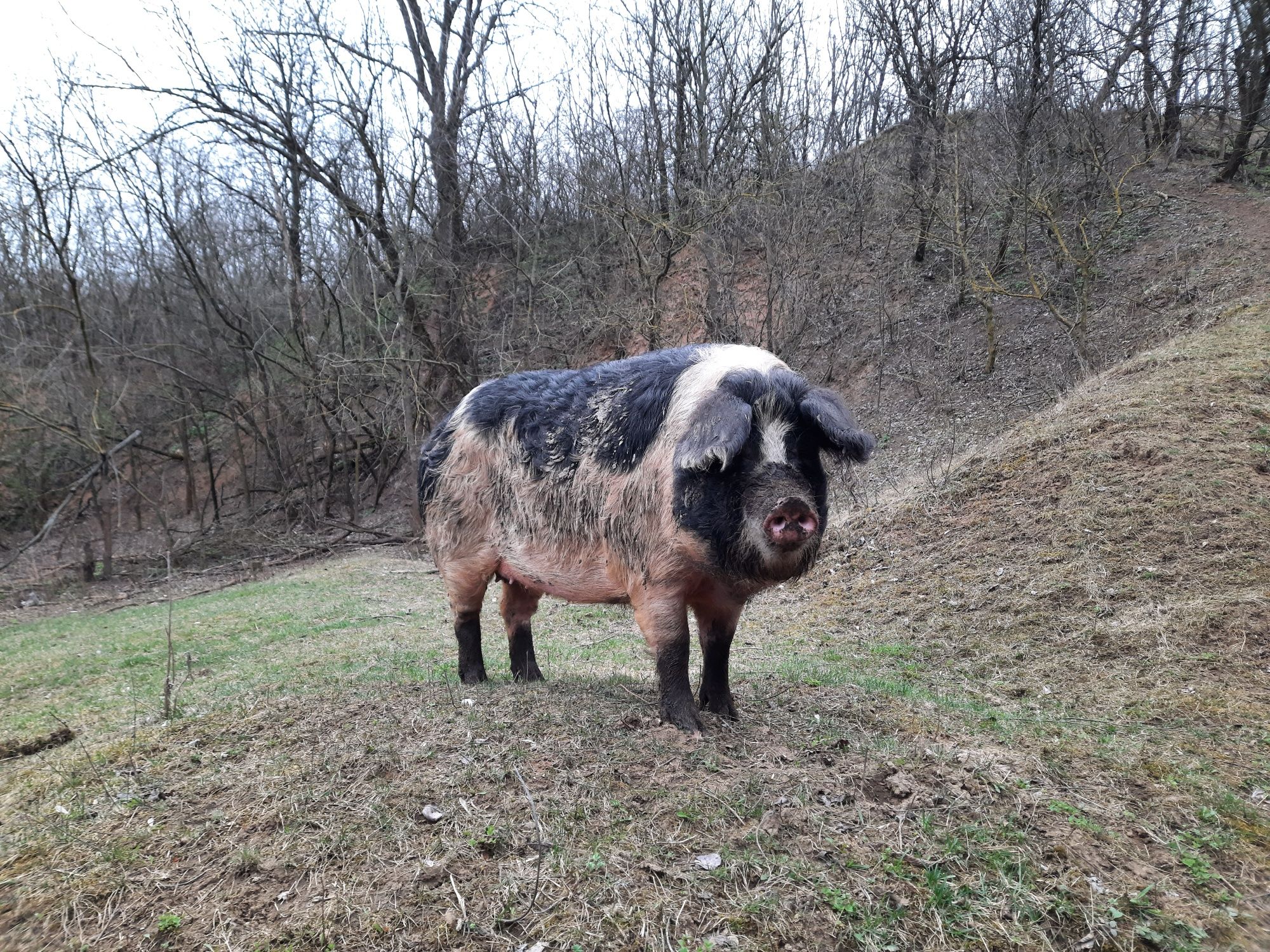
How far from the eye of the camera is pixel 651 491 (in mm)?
4184

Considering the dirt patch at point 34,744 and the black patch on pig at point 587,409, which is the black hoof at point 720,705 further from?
the dirt patch at point 34,744

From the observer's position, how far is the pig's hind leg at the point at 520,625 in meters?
5.77

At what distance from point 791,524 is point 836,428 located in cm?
60

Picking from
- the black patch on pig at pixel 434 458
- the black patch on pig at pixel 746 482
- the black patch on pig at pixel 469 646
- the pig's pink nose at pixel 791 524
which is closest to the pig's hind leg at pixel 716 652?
the black patch on pig at pixel 746 482

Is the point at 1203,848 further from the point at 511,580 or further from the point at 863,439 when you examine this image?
the point at 511,580

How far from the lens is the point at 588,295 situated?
19.9 m

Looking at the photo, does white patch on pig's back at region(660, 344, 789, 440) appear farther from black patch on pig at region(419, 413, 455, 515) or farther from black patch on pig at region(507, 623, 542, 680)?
black patch on pig at region(507, 623, 542, 680)

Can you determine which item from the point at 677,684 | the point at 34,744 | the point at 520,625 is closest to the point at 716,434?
the point at 677,684

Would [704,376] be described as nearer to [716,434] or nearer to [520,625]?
[716,434]

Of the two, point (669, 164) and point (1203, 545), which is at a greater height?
point (669, 164)

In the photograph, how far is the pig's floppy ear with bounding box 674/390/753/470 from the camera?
366 centimetres

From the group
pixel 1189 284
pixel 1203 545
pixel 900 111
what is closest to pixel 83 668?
pixel 1203 545

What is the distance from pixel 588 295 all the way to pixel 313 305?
31.5 ft

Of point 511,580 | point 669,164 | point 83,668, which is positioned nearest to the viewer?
point 511,580
